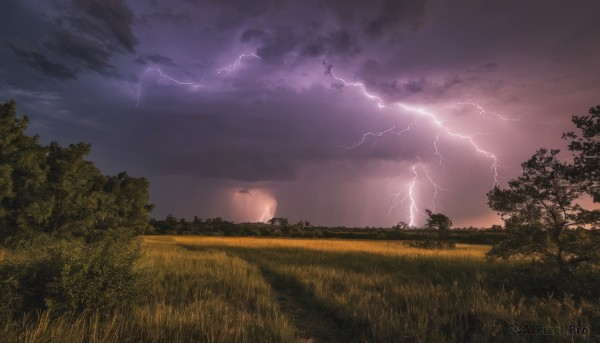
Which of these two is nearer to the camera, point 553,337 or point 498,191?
point 553,337

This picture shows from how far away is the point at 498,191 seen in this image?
37.0ft

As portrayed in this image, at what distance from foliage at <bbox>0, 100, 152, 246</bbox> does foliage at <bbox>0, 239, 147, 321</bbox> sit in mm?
12070

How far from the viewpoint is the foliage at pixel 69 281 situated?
6770 millimetres

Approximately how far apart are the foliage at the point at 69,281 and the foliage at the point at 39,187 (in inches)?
475

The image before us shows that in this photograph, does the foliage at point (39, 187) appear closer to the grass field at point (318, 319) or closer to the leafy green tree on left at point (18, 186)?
the leafy green tree on left at point (18, 186)

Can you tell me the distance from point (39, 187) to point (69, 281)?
55.1 ft

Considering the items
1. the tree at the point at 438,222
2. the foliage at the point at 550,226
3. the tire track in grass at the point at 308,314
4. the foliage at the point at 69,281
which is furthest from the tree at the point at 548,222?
the tree at the point at 438,222

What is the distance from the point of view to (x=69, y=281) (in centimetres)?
695

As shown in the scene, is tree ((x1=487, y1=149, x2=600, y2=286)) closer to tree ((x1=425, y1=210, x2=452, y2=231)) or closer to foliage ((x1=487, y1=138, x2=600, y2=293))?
foliage ((x1=487, y1=138, x2=600, y2=293))

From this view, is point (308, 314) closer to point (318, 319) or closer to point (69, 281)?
point (318, 319)

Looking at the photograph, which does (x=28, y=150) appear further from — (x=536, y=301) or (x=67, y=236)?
(x=536, y=301)

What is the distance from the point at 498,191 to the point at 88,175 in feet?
83.8

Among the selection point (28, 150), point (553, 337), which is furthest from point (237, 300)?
point (28, 150)

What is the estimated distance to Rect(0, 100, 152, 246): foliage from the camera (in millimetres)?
18641
